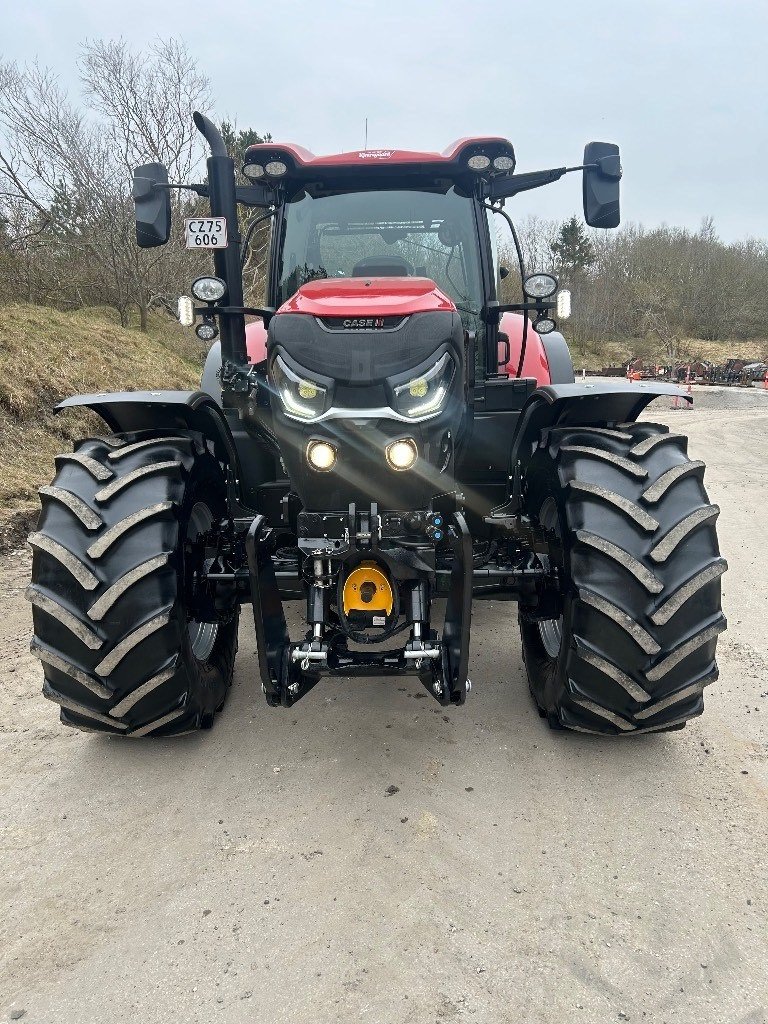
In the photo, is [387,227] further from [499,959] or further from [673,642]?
[499,959]

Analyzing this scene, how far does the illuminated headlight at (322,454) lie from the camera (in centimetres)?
248

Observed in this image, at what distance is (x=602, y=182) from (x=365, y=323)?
5.44 feet

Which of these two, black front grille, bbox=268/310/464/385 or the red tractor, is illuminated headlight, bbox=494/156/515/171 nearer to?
the red tractor

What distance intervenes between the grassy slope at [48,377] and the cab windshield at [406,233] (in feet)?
12.7

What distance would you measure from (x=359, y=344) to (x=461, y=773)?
1.69m

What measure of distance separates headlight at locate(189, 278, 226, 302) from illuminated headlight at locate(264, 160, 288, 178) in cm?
82

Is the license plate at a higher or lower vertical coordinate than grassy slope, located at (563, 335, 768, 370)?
lower

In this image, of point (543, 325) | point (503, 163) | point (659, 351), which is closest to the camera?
point (503, 163)

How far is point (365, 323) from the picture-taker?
2500 millimetres

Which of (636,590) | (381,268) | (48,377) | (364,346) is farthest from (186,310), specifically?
(48,377)

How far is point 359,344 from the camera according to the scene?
97.8 inches

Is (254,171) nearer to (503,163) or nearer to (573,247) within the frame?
(503,163)

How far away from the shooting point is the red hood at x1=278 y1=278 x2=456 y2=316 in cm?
251

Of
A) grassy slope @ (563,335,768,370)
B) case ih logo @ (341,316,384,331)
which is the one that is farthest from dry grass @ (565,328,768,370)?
case ih logo @ (341,316,384,331)
